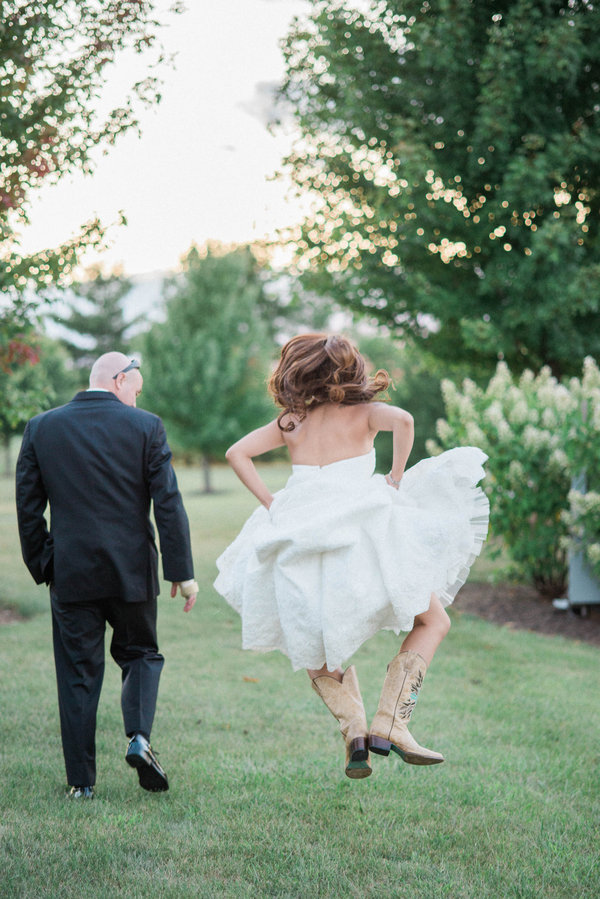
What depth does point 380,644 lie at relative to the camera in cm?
800

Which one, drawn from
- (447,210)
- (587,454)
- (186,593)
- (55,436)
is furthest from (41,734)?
(447,210)

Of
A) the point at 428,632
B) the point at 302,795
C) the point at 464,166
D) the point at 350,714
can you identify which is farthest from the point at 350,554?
the point at 464,166

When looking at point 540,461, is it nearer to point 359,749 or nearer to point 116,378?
point 116,378

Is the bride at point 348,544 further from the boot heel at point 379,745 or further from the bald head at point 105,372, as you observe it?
the bald head at point 105,372

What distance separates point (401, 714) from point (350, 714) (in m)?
0.22

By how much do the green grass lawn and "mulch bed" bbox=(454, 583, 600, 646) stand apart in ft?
4.05

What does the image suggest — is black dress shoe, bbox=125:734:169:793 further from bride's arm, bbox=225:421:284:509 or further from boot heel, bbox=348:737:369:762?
bride's arm, bbox=225:421:284:509

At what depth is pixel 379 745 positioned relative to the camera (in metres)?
3.47

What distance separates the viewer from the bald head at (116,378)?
435cm

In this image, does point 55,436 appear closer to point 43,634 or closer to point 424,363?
point 43,634

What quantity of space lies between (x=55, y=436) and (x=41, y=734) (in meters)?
2.07

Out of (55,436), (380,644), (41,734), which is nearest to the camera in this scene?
(55,436)

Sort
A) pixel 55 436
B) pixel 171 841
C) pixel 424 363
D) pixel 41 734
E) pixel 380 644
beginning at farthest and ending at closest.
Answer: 1. pixel 424 363
2. pixel 380 644
3. pixel 41 734
4. pixel 55 436
5. pixel 171 841

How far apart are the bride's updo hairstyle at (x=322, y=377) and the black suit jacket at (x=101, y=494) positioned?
78 centimetres
